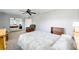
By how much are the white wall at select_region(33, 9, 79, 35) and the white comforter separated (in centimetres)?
7

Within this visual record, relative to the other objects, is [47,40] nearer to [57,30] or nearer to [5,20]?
[57,30]

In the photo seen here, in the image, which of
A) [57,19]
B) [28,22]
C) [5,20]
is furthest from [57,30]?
[5,20]

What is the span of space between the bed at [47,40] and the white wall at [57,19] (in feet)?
0.14

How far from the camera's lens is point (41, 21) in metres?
1.00

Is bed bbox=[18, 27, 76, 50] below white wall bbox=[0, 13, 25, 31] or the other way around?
below

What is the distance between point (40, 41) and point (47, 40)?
7 cm

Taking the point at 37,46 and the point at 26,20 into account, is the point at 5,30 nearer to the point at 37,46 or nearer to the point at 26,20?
the point at 26,20

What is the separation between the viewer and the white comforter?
37.5 inches

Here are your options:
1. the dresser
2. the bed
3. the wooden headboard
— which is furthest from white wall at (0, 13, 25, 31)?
the wooden headboard

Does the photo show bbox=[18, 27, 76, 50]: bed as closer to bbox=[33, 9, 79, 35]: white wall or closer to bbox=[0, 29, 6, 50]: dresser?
bbox=[33, 9, 79, 35]: white wall

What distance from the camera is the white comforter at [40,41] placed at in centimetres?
95

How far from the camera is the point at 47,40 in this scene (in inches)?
38.3
